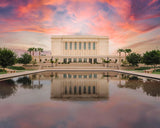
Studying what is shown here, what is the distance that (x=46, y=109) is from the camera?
551cm

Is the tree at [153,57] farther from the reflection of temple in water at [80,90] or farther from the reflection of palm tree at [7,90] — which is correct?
the reflection of palm tree at [7,90]

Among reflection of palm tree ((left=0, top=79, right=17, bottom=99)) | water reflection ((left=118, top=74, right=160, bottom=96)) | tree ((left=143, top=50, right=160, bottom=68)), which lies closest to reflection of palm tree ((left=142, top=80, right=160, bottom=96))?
water reflection ((left=118, top=74, right=160, bottom=96))

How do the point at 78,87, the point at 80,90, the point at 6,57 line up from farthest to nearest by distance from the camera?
1. the point at 6,57
2. the point at 78,87
3. the point at 80,90

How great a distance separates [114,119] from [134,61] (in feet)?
130

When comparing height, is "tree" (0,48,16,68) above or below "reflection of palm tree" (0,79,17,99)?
above

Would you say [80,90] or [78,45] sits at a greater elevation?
[78,45]

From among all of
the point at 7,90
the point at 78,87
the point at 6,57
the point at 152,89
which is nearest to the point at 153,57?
the point at 152,89

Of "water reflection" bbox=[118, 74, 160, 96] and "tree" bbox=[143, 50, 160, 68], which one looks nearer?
"water reflection" bbox=[118, 74, 160, 96]

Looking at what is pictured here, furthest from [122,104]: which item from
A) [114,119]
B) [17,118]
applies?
[17,118]

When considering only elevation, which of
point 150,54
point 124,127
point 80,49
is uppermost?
point 80,49

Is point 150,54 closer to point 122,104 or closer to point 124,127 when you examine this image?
point 122,104

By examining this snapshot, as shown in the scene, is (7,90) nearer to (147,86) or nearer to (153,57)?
(147,86)

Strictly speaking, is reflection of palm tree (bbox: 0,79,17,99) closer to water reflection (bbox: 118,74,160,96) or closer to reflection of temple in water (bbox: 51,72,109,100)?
reflection of temple in water (bbox: 51,72,109,100)

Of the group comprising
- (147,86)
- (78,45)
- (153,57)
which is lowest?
(147,86)
